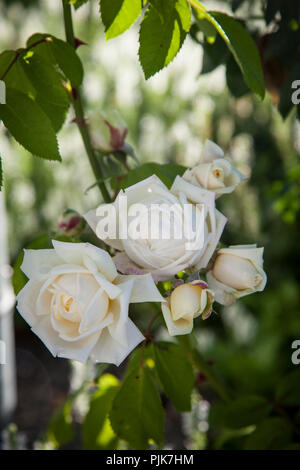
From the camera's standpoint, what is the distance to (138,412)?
0.49 m

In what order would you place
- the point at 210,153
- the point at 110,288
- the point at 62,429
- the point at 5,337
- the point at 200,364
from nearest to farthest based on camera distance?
the point at 110,288 → the point at 210,153 → the point at 200,364 → the point at 62,429 → the point at 5,337

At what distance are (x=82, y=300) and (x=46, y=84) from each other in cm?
23

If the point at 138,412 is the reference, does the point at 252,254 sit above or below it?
above

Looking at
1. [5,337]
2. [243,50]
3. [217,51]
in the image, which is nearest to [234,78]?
[217,51]

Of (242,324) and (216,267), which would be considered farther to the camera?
(242,324)

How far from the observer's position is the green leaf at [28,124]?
1.37ft

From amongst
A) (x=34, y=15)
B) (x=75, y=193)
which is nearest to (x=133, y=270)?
(x=75, y=193)

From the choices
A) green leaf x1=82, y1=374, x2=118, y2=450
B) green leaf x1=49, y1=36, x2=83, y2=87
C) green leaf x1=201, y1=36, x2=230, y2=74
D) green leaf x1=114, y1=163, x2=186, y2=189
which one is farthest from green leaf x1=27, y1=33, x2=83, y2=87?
green leaf x1=82, y1=374, x2=118, y2=450

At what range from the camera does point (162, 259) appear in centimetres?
36

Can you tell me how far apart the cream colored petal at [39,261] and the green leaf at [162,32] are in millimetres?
164

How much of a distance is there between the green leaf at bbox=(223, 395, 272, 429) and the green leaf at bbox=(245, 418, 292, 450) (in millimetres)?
24

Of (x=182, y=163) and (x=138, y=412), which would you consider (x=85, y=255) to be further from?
(x=182, y=163)
